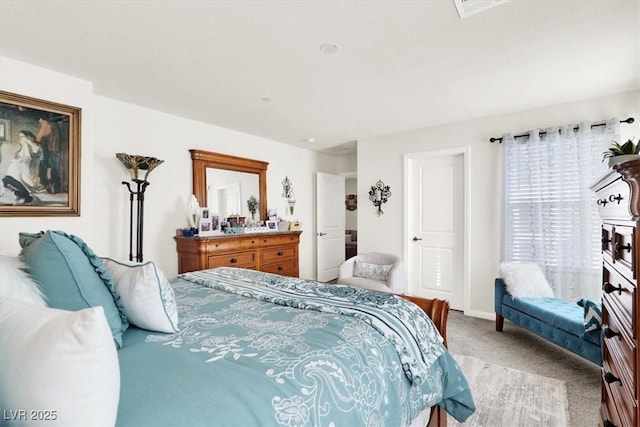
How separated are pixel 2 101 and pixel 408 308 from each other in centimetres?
310

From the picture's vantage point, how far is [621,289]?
1.11 metres

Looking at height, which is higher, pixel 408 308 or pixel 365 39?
pixel 365 39

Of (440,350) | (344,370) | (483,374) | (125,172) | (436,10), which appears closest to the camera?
(344,370)

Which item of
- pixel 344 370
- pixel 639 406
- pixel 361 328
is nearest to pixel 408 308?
pixel 361 328

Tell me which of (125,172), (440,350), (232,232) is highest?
(125,172)

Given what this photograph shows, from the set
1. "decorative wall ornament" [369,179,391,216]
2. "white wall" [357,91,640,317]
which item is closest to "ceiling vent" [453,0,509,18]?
"white wall" [357,91,640,317]

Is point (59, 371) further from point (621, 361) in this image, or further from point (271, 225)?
point (271, 225)

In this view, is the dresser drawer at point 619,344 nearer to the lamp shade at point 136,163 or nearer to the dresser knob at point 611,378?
the dresser knob at point 611,378

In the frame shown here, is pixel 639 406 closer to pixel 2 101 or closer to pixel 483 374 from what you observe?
pixel 483 374

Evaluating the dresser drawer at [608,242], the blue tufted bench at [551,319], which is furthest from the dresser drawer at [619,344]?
the blue tufted bench at [551,319]

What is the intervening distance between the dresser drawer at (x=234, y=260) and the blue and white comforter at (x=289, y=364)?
1.64 meters

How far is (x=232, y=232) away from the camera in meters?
3.86

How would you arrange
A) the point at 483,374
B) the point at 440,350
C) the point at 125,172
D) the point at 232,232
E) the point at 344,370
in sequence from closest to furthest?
the point at 344,370 → the point at 440,350 → the point at 483,374 → the point at 125,172 → the point at 232,232

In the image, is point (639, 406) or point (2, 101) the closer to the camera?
point (639, 406)
